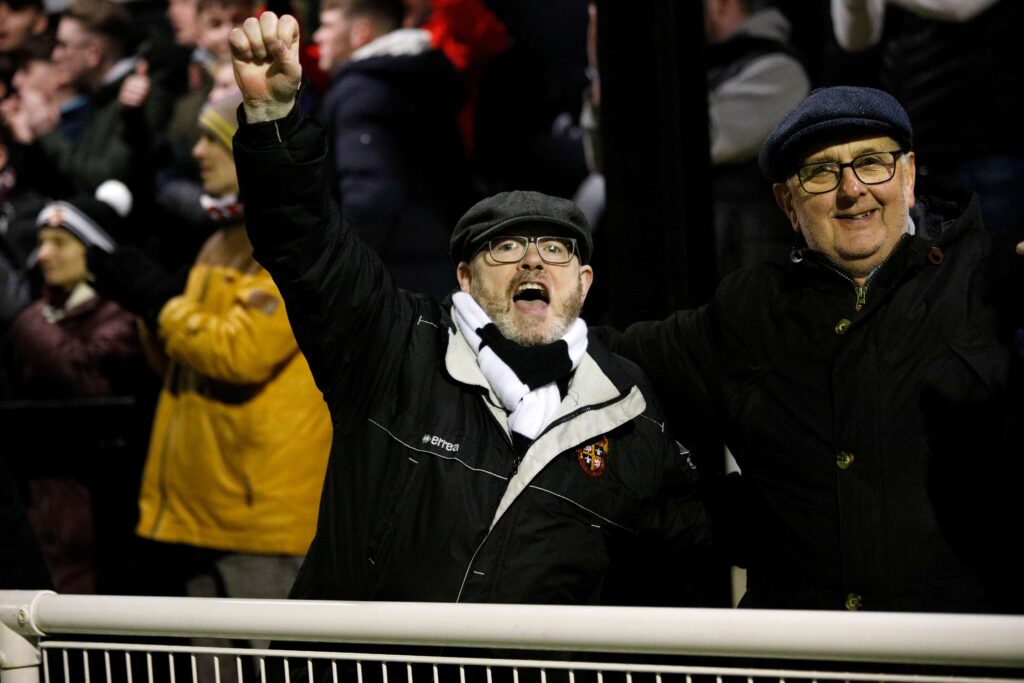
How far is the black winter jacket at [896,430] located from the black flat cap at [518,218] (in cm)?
50

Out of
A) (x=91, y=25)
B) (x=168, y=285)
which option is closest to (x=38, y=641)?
(x=168, y=285)

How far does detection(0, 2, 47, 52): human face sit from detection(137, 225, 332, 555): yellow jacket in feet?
7.60

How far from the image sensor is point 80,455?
5074mm

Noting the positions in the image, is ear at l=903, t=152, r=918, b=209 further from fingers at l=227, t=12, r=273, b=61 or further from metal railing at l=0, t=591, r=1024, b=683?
fingers at l=227, t=12, r=273, b=61

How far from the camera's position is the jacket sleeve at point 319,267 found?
231cm

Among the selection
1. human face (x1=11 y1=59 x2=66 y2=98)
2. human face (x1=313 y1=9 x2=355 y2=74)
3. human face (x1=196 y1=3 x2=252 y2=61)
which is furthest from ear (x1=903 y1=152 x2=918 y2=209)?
human face (x1=11 y1=59 x2=66 y2=98)

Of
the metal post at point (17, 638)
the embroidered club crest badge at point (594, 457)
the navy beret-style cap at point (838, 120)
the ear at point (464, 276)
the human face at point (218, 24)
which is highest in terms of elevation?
the human face at point (218, 24)

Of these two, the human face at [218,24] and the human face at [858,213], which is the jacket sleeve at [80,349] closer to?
the human face at [218,24]

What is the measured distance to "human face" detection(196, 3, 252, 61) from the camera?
16.2 feet

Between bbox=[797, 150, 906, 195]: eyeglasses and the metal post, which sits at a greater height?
bbox=[797, 150, 906, 195]: eyeglasses

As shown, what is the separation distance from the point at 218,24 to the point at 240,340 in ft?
5.80

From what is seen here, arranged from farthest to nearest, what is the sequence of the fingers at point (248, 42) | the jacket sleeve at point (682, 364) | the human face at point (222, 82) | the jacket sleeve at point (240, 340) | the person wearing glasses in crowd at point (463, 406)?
the human face at point (222, 82)
the jacket sleeve at point (240, 340)
the jacket sleeve at point (682, 364)
the person wearing glasses in crowd at point (463, 406)
the fingers at point (248, 42)

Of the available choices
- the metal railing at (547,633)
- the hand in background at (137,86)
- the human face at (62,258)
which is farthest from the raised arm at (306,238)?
the hand in background at (137,86)

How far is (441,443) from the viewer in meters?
2.50
